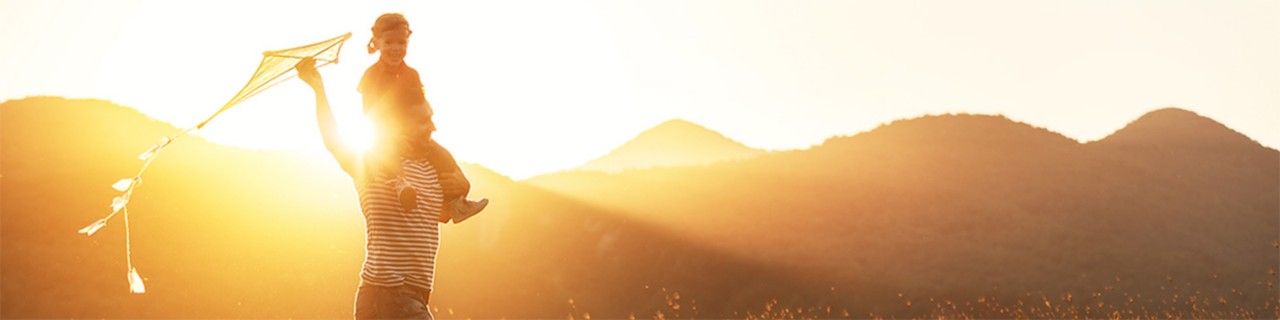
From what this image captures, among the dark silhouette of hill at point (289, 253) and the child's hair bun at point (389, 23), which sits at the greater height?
the child's hair bun at point (389, 23)

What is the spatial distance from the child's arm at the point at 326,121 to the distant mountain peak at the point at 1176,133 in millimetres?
70965

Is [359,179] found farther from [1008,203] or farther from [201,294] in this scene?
[1008,203]

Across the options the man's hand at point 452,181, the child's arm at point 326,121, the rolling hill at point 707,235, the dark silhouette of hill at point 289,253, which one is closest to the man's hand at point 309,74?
the child's arm at point 326,121

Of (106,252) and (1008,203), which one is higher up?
(1008,203)

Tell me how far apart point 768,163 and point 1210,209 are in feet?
80.3

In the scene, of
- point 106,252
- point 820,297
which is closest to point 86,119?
point 106,252

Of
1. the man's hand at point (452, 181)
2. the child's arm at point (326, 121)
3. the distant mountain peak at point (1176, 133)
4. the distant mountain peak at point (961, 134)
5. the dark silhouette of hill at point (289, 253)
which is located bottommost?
the dark silhouette of hill at point (289, 253)

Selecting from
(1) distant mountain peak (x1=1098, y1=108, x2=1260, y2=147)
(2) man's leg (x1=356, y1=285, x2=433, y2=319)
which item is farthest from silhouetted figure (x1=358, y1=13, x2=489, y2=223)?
(1) distant mountain peak (x1=1098, y1=108, x2=1260, y2=147)

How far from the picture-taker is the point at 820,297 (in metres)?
41.4

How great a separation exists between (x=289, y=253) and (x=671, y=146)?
346 ft

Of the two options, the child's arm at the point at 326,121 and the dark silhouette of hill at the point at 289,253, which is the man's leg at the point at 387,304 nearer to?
the child's arm at the point at 326,121

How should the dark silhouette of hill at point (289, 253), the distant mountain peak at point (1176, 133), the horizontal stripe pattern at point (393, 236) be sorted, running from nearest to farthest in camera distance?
the horizontal stripe pattern at point (393, 236)
the dark silhouette of hill at point (289, 253)
the distant mountain peak at point (1176, 133)

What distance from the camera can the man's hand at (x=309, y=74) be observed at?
14.2 ft

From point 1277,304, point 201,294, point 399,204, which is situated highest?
point 399,204
